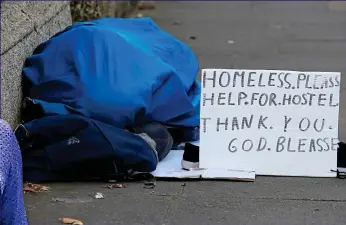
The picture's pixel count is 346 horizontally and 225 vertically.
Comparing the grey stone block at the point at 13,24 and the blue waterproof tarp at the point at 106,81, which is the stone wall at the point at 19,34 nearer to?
the grey stone block at the point at 13,24

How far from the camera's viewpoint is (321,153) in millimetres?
4707

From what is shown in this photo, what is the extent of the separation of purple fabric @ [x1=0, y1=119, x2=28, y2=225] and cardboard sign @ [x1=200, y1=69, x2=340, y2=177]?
1.66 meters

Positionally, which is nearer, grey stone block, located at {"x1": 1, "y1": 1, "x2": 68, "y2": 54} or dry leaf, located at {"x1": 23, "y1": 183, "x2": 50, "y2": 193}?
dry leaf, located at {"x1": 23, "y1": 183, "x2": 50, "y2": 193}

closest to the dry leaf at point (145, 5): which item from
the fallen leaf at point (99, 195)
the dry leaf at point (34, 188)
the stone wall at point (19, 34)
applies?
the stone wall at point (19, 34)

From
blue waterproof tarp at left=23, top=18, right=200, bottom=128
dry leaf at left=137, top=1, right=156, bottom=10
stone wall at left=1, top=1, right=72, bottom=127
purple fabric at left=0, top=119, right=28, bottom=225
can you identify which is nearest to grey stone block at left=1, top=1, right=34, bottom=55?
stone wall at left=1, top=1, right=72, bottom=127

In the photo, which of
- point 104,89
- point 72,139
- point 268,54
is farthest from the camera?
point 268,54

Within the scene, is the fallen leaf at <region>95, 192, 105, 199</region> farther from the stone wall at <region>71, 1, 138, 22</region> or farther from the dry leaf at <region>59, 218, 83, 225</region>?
the stone wall at <region>71, 1, 138, 22</region>

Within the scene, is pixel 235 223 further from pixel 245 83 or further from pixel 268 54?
pixel 268 54

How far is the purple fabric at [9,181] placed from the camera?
3145mm

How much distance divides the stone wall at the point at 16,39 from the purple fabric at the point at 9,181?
1.75 metres

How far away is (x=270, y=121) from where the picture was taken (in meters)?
4.75

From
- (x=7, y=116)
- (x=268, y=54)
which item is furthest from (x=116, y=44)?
(x=268, y=54)

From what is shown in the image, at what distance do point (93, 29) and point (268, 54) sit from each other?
3057 millimetres

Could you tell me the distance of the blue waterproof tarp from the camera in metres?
4.98
